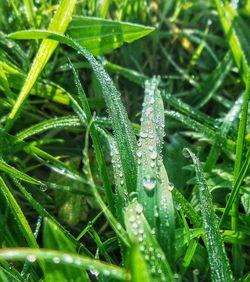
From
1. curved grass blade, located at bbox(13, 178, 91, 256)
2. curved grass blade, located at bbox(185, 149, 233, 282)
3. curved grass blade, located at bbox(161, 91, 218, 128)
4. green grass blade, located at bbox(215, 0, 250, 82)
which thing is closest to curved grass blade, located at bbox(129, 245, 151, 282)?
curved grass blade, located at bbox(185, 149, 233, 282)

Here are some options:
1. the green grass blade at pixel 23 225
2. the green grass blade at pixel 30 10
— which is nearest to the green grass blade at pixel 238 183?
the green grass blade at pixel 23 225

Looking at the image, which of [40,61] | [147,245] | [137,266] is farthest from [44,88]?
[137,266]

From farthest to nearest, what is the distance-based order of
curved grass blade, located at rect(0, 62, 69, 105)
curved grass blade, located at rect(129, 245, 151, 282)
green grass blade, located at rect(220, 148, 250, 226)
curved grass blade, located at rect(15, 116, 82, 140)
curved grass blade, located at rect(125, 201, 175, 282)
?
curved grass blade, located at rect(0, 62, 69, 105), curved grass blade, located at rect(15, 116, 82, 140), green grass blade, located at rect(220, 148, 250, 226), curved grass blade, located at rect(125, 201, 175, 282), curved grass blade, located at rect(129, 245, 151, 282)

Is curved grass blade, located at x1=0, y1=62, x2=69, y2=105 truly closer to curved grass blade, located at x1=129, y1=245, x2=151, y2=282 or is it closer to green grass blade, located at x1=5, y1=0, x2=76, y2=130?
green grass blade, located at x1=5, y1=0, x2=76, y2=130

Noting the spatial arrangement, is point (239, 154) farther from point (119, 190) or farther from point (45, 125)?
point (45, 125)

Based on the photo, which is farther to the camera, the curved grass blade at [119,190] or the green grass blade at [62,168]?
the green grass blade at [62,168]

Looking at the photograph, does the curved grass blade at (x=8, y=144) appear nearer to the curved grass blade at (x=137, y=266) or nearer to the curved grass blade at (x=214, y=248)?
the curved grass blade at (x=214, y=248)

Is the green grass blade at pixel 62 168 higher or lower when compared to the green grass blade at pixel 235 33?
lower

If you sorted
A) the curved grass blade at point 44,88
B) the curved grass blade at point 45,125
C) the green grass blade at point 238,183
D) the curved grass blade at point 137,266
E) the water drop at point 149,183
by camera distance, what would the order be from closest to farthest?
the curved grass blade at point 137,266 → the water drop at point 149,183 → the green grass blade at point 238,183 → the curved grass blade at point 45,125 → the curved grass blade at point 44,88
